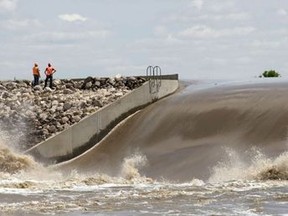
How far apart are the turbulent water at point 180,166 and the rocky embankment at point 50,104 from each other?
1045mm

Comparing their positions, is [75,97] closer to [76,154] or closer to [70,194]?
[76,154]

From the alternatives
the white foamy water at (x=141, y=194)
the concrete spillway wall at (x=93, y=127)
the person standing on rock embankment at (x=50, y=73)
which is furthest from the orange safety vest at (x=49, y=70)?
the white foamy water at (x=141, y=194)

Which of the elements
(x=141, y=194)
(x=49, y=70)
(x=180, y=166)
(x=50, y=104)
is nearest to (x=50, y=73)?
(x=49, y=70)

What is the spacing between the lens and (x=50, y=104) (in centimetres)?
2584

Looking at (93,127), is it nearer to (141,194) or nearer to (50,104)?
(50,104)

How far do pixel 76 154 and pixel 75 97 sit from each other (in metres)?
3.55

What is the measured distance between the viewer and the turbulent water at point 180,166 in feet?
46.2

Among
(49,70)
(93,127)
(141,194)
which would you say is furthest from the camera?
(49,70)

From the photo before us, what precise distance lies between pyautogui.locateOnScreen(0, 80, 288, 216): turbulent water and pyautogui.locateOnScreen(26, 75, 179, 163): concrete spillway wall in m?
0.33

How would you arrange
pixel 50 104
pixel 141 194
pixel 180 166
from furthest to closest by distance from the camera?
pixel 50 104 < pixel 180 166 < pixel 141 194

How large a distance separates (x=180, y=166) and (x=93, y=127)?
5323mm

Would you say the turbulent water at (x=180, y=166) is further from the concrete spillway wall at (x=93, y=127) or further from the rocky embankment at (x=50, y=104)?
the rocky embankment at (x=50, y=104)

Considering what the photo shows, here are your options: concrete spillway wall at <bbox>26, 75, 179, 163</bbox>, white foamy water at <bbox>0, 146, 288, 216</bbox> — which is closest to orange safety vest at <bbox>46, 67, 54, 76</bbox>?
concrete spillway wall at <bbox>26, 75, 179, 163</bbox>

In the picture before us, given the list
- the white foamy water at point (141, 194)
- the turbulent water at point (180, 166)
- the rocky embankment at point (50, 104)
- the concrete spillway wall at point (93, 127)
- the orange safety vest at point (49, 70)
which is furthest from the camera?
the orange safety vest at point (49, 70)
